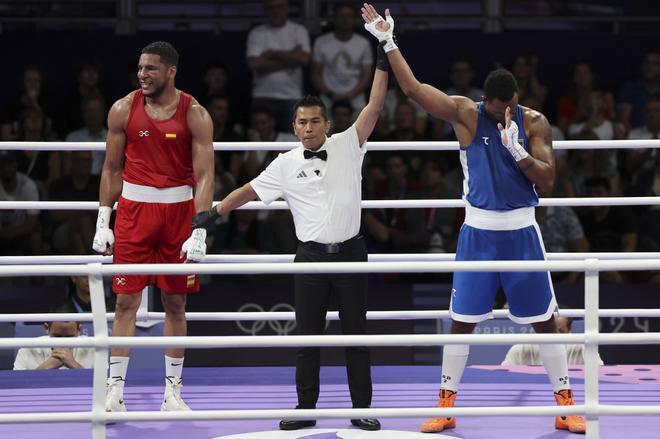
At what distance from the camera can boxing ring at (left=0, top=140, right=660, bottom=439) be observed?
400cm

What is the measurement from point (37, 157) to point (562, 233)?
3839 mm

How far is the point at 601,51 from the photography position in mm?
9695

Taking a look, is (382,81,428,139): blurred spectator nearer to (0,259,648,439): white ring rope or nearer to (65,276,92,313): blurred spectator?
(65,276,92,313): blurred spectator

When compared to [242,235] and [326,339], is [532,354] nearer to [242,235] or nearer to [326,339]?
[242,235]

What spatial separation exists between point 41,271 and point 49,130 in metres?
5.36

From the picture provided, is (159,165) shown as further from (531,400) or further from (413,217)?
(413,217)

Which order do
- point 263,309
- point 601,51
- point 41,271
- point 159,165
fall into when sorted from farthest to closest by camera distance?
1. point 601,51
2. point 263,309
3. point 159,165
4. point 41,271

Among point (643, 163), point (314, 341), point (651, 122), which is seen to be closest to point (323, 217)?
point (314, 341)

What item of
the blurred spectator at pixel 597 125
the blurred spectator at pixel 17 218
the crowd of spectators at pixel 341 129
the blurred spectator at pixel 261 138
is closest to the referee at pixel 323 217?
the crowd of spectators at pixel 341 129

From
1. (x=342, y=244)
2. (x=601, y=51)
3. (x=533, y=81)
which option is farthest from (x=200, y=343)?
(x=601, y=51)

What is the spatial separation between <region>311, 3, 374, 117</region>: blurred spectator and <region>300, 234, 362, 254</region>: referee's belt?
437 centimetres

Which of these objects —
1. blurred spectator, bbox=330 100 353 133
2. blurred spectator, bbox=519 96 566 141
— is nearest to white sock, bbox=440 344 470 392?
blurred spectator, bbox=330 100 353 133

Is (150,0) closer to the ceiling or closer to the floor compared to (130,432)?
closer to the ceiling

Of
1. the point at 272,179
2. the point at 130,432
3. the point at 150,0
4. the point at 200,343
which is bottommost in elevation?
the point at 130,432
